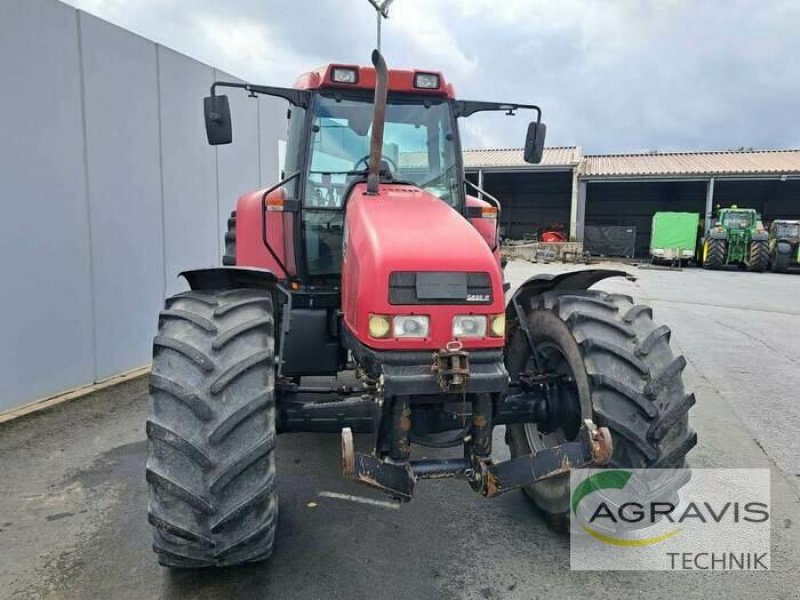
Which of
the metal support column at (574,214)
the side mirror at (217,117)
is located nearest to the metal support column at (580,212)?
the metal support column at (574,214)

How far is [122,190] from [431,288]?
15.7 feet

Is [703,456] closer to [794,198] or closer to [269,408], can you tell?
[269,408]

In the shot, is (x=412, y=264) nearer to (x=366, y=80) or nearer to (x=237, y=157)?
(x=366, y=80)

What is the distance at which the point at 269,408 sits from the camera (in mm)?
2504

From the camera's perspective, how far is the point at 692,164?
2789cm

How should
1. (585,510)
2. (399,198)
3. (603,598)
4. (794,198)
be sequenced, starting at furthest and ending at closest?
(794,198) → (399,198) → (585,510) → (603,598)

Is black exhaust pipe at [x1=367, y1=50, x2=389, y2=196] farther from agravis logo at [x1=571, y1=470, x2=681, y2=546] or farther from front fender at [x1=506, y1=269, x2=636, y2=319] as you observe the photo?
agravis logo at [x1=571, y1=470, x2=681, y2=546]

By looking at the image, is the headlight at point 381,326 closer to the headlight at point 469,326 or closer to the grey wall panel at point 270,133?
the headlight at point 469,326

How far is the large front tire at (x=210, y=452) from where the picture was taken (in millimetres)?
2322

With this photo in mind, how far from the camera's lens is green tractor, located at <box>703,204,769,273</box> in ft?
69.6

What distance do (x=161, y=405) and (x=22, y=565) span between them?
1.28 metres

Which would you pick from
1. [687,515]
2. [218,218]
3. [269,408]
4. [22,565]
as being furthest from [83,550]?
[218,218]

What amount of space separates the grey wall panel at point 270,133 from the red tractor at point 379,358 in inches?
211

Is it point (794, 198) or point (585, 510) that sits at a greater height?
point (794, 198)
